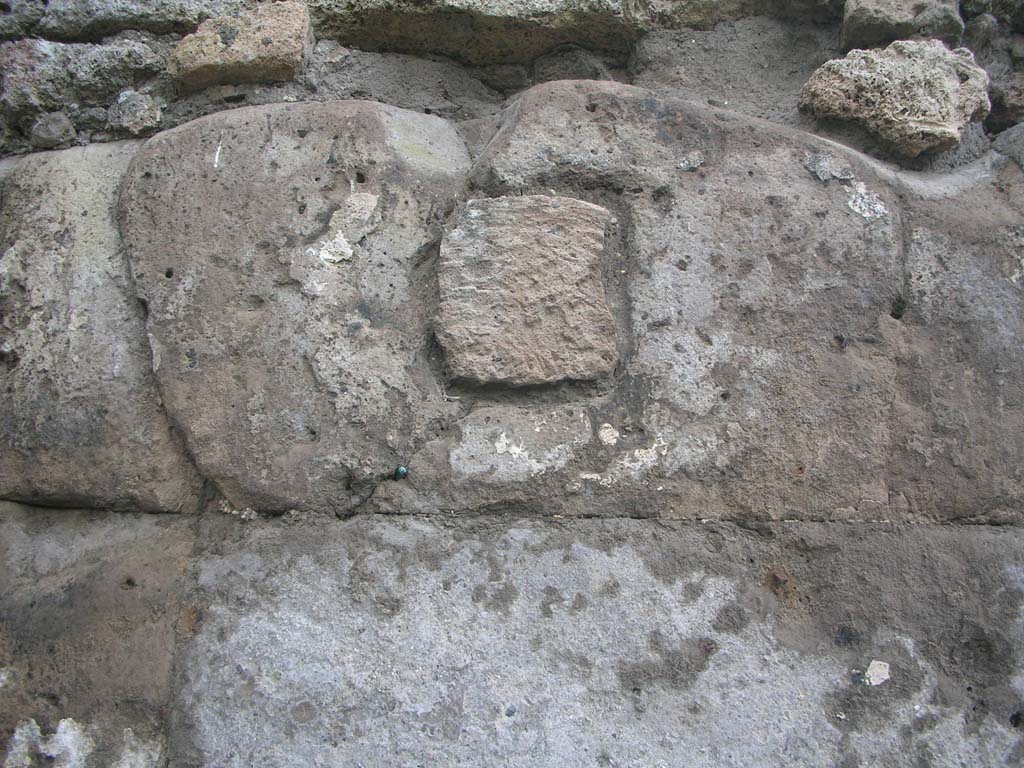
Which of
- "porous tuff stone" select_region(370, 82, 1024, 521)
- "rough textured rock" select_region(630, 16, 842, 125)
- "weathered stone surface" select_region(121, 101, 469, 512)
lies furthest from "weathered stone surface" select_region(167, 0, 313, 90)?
"rough textured rock" select_region(630, 16, 842, 125)

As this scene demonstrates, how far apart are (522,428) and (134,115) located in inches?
36.3

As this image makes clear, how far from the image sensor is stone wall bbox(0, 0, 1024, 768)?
3.73ft

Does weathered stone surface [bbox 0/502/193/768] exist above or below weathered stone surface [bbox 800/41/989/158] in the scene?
below

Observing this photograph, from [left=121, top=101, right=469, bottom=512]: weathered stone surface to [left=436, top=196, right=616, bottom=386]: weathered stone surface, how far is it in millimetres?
58

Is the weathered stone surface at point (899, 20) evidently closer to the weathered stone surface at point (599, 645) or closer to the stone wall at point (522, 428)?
the stone wall at point (522, 428)

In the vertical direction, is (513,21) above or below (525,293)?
above

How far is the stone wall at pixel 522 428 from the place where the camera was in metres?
1.14

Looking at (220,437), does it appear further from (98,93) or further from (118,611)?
(98,93)

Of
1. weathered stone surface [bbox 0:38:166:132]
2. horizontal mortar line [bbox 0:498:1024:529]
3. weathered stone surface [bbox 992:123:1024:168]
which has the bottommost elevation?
horizontal mortar line [bbox 0:498:1024:529]

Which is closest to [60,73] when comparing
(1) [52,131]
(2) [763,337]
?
(1) [52,131]

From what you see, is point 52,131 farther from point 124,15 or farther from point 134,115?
point 124,15

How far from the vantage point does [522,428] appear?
1.26m

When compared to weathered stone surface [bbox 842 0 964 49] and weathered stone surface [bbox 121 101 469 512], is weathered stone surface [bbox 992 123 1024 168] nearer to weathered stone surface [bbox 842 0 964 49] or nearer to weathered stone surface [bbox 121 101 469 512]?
weathered stone surface [bbox 842 0 964 49]

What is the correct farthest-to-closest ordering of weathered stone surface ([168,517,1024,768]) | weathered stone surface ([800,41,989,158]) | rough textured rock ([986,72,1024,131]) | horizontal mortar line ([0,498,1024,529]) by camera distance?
rough textured rock ([986,72,1024,131]) → weathered stone surface ([800,41,989,158]) → horizontal mortar line ([0,498,1024,529]) → weathered stone surface ([168,517,1024,768])
